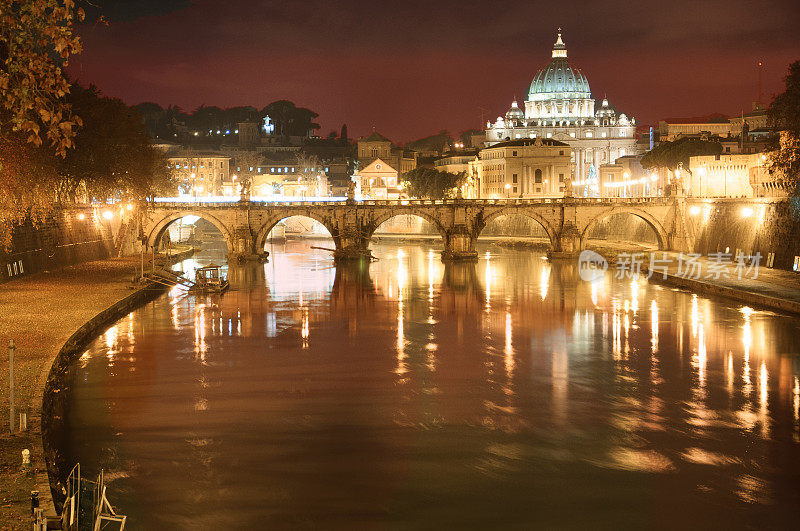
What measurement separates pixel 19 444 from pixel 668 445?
47.4 ft

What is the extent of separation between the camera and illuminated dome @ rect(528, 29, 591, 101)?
186 m

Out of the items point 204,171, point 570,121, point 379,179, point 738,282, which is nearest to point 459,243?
point 738,282

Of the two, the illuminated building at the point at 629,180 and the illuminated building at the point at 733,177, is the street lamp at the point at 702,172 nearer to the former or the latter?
the illuminated building at the point at 733,177

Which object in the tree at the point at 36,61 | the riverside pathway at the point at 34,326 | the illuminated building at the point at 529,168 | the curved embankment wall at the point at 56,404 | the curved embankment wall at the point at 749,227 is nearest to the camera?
the tree at the point at 36,61

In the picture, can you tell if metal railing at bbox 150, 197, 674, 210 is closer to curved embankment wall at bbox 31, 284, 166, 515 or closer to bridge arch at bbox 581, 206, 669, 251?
bridge arch at bbox 581, 206, 669, 251

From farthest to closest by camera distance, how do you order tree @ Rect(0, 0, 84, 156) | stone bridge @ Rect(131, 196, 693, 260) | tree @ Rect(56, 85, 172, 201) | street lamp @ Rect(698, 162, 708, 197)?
street lamp @ Rect(698, 162, 708, 197) → stone bridge @ Rect(131, 196, 693, 260) → tree @ Rect(56, 85, 172, 201) → tree @ Rect(0, 0, 84, 156)

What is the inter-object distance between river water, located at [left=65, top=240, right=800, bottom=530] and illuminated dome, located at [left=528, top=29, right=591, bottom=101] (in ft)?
487

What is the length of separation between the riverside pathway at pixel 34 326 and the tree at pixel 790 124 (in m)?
33.8

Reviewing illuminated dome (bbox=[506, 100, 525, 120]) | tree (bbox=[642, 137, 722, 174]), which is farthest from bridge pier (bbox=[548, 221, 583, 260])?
illuminated dome (bbox=[506, 100, 525, 120])

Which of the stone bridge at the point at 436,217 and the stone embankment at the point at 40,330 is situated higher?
the stone bridge at the point at 436,217

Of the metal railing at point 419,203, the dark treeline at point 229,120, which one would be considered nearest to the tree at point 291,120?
the dark treeline at point 229,120

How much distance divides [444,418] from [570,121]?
165780 mm

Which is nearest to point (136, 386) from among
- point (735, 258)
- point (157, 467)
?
point (157, 467)

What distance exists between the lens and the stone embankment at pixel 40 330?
47.3 ft
